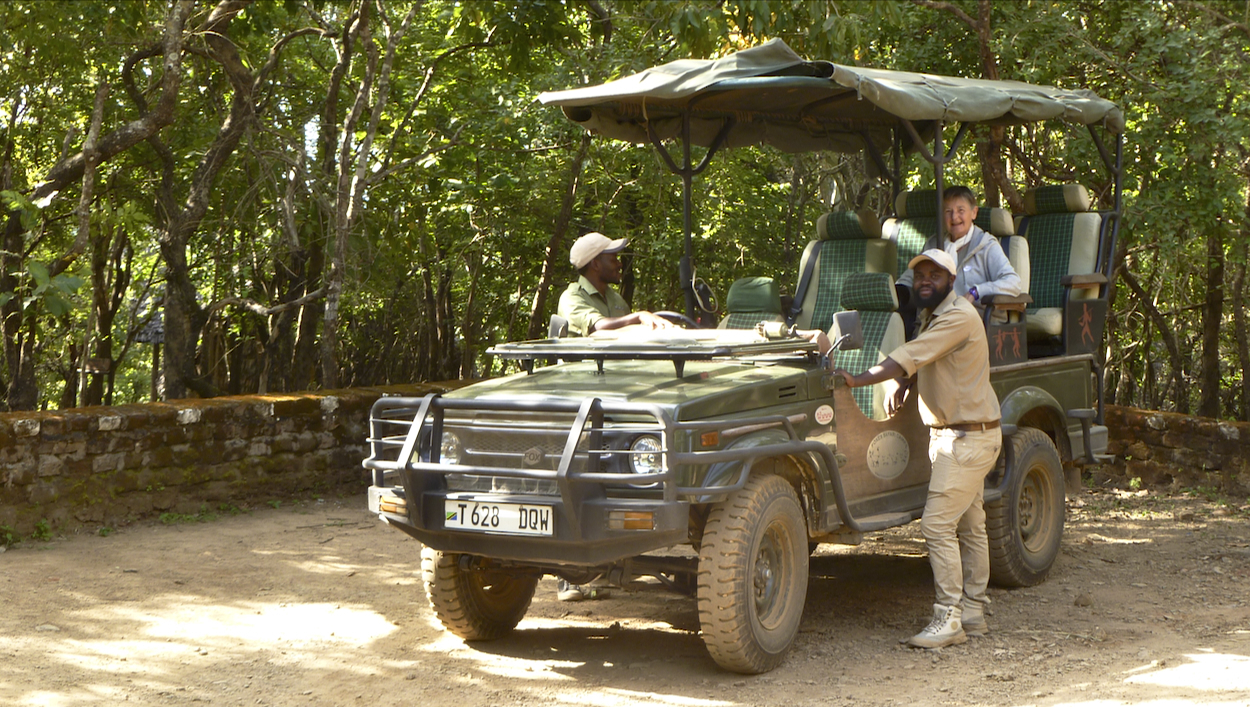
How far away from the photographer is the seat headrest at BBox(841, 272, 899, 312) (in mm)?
6582

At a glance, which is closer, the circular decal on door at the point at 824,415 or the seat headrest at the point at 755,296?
the circular decal on door at the point at 824,415

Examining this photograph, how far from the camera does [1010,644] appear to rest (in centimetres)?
586

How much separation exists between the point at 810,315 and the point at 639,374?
2.61 meters

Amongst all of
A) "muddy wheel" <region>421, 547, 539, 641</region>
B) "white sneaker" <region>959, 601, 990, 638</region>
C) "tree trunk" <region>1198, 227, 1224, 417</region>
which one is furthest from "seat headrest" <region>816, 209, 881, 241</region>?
"tree trunk" <region>1198, 227, 1224, 417</region>

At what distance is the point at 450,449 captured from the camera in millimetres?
5453

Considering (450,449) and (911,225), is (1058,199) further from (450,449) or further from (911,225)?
(450,449)

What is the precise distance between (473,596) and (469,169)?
821cm

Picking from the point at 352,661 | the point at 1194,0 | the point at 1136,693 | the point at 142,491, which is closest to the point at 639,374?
the point at 352,661

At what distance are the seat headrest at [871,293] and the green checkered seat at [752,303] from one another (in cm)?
55

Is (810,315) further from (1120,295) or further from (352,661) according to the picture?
(1120,295)

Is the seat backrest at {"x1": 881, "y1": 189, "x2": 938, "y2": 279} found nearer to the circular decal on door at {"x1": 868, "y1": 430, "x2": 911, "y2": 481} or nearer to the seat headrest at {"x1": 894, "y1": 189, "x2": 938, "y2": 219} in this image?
the seat headrest at {"x1": 894, "y1": 189, "x2": 938, "y2": 219}

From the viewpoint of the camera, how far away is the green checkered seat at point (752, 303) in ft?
23.5

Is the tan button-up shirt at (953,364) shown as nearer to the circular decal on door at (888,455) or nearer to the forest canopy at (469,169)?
the circular decal on door at (888,455)

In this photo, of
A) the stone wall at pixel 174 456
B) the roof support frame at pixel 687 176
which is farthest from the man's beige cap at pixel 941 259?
the stone wall at pixel 174 456
